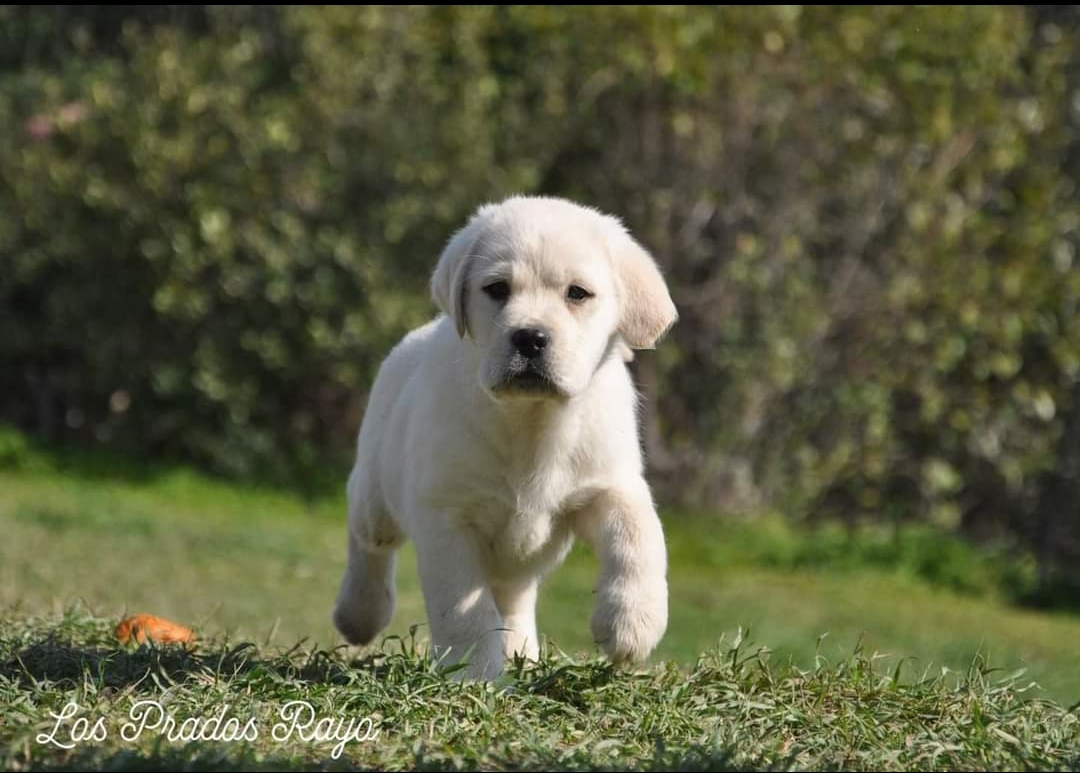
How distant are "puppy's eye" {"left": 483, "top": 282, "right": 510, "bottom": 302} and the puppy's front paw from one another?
890mm

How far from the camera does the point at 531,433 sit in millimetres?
4754

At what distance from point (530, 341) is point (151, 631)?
1.68 metres

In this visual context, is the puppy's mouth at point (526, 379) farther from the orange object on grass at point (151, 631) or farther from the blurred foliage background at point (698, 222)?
the blurred foliage background at point (698, 222)

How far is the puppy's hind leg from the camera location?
559 centimetres

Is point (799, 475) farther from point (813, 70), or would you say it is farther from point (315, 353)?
point (315, 353)

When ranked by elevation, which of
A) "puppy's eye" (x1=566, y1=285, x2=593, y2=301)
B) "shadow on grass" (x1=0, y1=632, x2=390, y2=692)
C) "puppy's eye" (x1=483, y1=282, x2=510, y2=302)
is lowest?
"shadow on grass" (x1=0, y1=632, x2=390, y2=692)

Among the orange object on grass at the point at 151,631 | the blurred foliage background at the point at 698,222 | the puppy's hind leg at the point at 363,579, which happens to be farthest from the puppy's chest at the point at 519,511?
the blurred foliage background at the point at 698,222

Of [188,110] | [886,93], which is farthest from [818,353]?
[188,110]

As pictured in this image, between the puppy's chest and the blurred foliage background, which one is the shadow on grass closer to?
the puppy's chest

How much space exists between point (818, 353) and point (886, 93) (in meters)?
1.85

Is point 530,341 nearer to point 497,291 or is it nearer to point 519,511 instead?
point 497,291

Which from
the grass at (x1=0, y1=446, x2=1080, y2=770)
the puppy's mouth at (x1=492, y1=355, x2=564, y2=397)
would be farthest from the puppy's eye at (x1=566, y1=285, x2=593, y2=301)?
the grass at (x1=0, y1=446, x2=1080, y2=770)

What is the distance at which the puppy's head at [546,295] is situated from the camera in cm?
454

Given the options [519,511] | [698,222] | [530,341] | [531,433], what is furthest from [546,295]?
[698,222]
